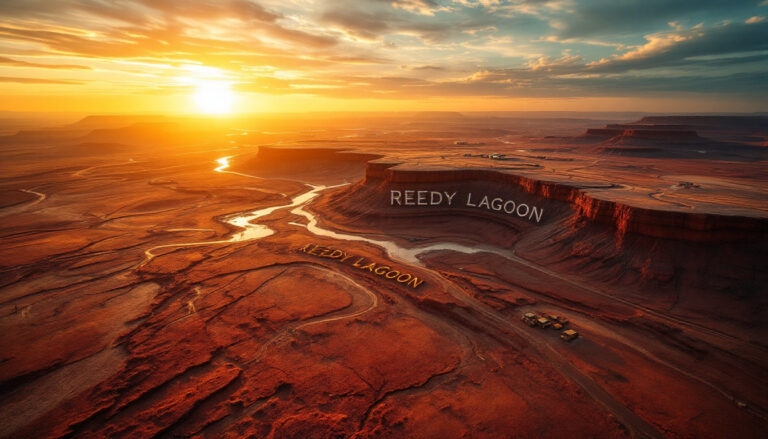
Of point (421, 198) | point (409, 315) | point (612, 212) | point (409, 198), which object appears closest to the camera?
point (409, 315)

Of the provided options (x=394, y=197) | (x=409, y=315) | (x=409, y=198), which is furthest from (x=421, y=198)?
(x=409, y=315)

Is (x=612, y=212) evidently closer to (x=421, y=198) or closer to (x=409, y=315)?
(x=421, y=198)

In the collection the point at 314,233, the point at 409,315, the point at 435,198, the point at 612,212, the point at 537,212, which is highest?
the point at 612,212

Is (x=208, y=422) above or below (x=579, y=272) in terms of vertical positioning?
below

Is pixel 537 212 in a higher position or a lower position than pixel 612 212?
lower

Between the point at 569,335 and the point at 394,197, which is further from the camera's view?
the point at 394,197

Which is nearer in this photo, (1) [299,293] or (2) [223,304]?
(2) [223,304]

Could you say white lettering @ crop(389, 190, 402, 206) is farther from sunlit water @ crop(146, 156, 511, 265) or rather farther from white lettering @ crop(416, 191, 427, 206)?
sunlit water @ crop(146, 156, 511, 265)

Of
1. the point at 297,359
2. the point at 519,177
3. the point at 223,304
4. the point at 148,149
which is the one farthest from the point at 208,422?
the point at 148,149

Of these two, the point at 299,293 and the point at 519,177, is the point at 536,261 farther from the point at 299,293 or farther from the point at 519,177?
the point at 299,293
